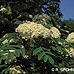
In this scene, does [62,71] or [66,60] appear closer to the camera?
[66,60]

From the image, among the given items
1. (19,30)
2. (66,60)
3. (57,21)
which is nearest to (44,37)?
(19,30)

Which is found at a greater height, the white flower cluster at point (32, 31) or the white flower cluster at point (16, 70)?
the white flower cluster at point (32, 31)

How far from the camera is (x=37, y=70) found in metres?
3.85

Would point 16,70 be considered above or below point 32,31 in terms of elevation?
below

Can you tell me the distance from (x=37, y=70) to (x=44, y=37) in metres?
1.28

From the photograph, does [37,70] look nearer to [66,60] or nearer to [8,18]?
[66,60]

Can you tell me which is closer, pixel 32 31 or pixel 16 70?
pixel 32 31

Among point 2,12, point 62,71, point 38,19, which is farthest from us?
point 2,12

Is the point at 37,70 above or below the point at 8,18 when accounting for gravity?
below

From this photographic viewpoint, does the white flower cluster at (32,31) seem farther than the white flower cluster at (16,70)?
No


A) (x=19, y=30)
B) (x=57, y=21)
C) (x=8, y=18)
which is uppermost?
(x=8, y=18)

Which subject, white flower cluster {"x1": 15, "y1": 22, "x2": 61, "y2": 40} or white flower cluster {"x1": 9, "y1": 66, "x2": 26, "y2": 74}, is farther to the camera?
white flower cluster {"x1": 9, "y1": 66, "x2": 26, "y2": 74}

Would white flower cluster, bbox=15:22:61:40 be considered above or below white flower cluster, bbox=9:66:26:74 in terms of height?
above

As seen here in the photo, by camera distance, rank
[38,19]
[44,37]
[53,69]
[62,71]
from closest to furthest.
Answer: [44,37]
[38,19]
[53,69]
[62,71]
